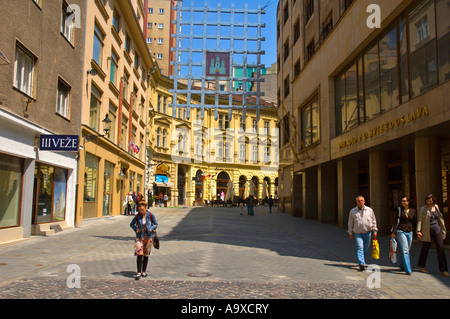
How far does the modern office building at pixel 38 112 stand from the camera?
12672 mm

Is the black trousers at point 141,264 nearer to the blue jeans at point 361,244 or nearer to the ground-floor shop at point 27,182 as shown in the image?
the blue jeans at point 361,244

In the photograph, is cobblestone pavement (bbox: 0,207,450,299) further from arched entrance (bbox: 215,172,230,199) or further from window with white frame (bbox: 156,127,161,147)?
arched entrance (bbox: 215,172,230,199)

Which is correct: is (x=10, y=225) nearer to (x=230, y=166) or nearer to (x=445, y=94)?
(x=445, y=94)

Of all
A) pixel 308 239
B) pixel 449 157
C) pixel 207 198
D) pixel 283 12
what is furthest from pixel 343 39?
pixel 207 198

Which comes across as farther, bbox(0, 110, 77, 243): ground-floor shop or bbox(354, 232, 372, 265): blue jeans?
bbox(0, 110, 77, 243): ground-floor shop

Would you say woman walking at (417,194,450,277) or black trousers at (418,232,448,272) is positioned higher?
woman walking at (417,194,450,277)

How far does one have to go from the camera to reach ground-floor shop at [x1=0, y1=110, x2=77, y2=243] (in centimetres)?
1281

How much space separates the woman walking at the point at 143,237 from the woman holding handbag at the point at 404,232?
200 inches

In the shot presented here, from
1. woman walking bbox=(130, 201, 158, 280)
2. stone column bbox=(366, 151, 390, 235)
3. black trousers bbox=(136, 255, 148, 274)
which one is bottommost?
black trousers bbox=(136, 255, 148, 274)

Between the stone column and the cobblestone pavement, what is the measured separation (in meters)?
2.43

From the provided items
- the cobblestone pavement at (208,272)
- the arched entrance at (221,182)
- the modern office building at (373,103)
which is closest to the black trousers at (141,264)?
the cobblestone pavement at (208,272)

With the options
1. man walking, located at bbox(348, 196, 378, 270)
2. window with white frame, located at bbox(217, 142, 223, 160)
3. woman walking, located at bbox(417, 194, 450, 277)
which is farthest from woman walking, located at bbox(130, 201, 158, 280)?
window with white frame, located at bbox(217, 142, 223, 160)

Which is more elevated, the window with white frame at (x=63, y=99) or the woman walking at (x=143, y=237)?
the window with white frame at (x=63, y=99)

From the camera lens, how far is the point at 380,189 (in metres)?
16.5
